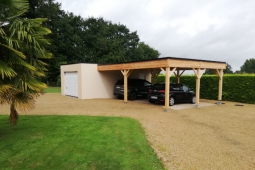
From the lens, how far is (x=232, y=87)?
14.4 m

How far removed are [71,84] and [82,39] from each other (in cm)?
2357

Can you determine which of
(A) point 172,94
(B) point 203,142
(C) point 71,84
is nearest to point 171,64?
(A) point 172,94

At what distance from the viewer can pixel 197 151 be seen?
15.4 ft

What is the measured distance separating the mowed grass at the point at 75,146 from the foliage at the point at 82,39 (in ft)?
85.8

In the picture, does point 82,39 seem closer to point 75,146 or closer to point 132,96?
point 132,96

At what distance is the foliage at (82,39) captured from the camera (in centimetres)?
3111

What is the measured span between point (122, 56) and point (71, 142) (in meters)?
33.0

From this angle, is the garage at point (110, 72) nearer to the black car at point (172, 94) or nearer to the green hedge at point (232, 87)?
the black car at point (172, 94)

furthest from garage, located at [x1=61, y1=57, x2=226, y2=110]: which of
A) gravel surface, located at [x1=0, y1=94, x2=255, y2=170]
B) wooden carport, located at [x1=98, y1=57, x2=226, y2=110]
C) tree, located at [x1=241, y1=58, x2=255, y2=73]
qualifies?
tree, located at [x1=241, y1=58, x2=255, y2=73]

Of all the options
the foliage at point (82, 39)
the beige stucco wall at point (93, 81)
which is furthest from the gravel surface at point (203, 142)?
the foliage at point (82, 39)

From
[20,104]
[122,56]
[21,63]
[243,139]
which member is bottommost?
[243,139]

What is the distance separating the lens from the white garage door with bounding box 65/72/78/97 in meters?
16.1

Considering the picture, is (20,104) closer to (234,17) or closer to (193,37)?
(234,17)

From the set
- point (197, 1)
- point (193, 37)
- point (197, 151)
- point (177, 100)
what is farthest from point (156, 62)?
point (193, 37)
